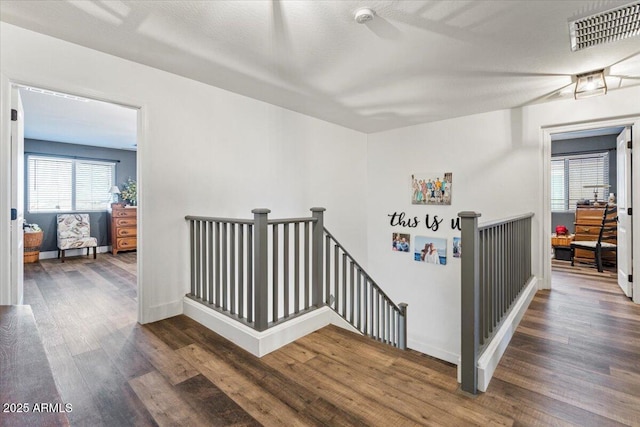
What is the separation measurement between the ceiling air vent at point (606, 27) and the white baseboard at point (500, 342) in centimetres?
218

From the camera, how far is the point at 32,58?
7.14 ft

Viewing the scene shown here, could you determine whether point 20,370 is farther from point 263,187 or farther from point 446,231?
point 446,231

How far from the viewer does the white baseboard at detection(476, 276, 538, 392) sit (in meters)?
Answer: 1.76

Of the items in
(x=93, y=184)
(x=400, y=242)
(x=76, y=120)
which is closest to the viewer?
(x=76, y=120)

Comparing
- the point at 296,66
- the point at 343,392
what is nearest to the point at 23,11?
the point at 296,66

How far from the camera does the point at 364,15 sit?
191 cm

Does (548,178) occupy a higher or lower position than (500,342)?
higher

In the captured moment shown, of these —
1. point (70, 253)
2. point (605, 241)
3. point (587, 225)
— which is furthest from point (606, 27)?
point (70, 253)

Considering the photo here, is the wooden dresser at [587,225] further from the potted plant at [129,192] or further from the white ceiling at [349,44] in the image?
the potted plant at [129,192]

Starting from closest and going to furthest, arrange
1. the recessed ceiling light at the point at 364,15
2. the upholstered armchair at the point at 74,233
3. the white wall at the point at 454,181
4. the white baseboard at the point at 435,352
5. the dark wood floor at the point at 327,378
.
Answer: the dark wood floor at the point at 327,378 < the recessed ceiling light at the point at 364,15 < the white wall at the point at 454,181 < the white baseboard at the point at 435,352 < the upholstered armchair at the point at 74,233

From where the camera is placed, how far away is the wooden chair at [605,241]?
15.4 feet

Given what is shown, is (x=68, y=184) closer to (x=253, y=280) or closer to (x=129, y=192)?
(x=129, y=192)

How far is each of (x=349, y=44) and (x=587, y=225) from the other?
20.1 feet

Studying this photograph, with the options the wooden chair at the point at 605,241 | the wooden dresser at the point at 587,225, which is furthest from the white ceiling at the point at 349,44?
the wooden dresser at the point at 587,225
